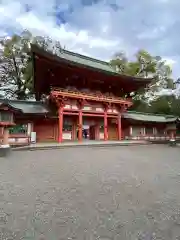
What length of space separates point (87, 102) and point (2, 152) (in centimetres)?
941

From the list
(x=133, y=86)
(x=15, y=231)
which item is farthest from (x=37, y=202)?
(x=133, y=86)

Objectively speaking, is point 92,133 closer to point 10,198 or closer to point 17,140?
point 17,140

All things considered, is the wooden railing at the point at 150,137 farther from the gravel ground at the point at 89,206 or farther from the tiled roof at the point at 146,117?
the gravel ground at the point at 89,206

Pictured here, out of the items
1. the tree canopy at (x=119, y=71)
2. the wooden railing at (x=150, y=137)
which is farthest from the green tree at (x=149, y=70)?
the wooden railing at (x=150, y=137)

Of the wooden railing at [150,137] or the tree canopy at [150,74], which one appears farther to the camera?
the tree canopy at [150,74]

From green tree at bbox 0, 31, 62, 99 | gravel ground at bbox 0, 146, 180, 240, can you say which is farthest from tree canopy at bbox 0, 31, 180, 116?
gravel ground at bbox 0, 146, 180, 240

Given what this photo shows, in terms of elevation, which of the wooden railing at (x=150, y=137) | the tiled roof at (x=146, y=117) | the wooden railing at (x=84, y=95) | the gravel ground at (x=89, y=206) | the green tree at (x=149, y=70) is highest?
the green tree at (x=149, y=70)

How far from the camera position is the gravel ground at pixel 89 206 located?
245 cm

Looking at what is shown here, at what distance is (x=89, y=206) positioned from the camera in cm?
319

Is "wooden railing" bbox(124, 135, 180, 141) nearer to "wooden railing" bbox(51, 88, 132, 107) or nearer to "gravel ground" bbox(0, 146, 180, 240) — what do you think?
"wooden railing" bbox(51, 88, 132, 107)

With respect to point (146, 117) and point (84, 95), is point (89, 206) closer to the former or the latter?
point (84, 95)

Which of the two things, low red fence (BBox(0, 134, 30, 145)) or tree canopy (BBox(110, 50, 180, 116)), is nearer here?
low red fence (BBox(0, 134, 30, 145))

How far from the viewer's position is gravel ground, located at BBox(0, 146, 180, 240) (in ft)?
8.03

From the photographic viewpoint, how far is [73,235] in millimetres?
2367
